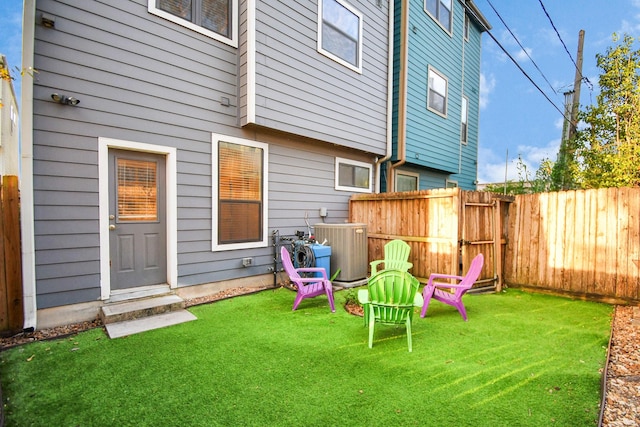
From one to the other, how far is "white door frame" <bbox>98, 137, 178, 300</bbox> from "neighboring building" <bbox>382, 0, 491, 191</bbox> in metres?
5.62

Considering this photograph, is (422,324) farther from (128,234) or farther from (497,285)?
(128,234)

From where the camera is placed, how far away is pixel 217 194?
511cm

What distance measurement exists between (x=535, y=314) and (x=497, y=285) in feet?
4.89

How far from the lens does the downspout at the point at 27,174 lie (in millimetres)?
3416

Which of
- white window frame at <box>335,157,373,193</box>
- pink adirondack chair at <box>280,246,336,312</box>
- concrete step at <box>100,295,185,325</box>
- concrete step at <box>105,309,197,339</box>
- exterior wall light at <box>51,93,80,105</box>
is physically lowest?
concrete step at <box>105,309,197,339</box>

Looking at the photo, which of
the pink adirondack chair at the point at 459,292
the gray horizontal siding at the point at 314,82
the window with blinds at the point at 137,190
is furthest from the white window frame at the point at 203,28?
the pink adirondack chair at the point at 459,292

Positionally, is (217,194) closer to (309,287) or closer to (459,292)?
(309,287)

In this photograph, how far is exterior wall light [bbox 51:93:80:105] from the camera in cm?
363

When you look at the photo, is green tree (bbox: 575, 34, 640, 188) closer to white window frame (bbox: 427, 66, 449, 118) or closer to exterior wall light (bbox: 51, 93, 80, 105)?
white window frame (bbox: 427, 66, 449, 118)

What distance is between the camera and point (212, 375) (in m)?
2.62

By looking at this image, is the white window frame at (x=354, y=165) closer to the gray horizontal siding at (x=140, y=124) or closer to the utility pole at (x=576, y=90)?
the gray horizontal siding at (x=140, y=124)


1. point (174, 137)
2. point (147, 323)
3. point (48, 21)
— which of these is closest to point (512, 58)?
point (174, 137)

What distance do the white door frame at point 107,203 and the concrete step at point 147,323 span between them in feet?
1.92

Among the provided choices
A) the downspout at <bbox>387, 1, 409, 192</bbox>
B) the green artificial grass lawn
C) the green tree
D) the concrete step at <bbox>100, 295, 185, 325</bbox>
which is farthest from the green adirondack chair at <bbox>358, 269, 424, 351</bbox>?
the green tree
